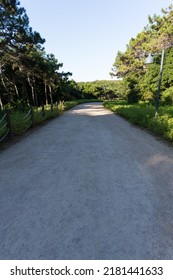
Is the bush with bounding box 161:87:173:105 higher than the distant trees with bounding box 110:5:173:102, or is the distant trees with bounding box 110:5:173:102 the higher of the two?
the distant trees with bounding box 110:5:173:102

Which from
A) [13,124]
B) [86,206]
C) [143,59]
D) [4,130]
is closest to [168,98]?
[143,59]

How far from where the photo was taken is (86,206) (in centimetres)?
265

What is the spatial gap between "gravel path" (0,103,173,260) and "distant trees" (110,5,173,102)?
15.4m

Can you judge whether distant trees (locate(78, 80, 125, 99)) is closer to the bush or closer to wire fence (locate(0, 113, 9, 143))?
the bush

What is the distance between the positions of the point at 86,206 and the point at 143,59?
22.1m

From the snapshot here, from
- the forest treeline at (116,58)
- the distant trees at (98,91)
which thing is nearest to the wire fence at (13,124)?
the forest treeline at (116,58)

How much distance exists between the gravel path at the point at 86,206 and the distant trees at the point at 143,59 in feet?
50.4

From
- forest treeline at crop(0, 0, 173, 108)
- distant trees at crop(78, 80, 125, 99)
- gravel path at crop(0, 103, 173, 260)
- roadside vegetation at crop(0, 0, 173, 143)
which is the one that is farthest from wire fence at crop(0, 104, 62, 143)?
distant trees at crop(78, 80, 125, 99)

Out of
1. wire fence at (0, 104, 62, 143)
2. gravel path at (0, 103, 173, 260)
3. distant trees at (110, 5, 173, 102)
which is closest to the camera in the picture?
gravel path at (0, 103, 173, 260)

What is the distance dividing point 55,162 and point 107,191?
72.0 inches

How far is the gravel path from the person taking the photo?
195 cm

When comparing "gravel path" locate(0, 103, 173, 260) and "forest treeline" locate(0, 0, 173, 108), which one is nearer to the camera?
"gravel path" locate(0, 103, 173, 260)

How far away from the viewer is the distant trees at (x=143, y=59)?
16359 mm

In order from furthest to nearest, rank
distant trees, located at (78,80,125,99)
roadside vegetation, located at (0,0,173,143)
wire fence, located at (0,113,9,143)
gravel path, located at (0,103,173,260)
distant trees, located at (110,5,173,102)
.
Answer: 1. distant trees, located at (78,80,125,99)
2. distant trees, located at (110,5,173,102)
3. roadside vegetation, located at (0,0,173,143)
4. wire fence, located at (0,113,9,143)
5. gravel path, located at (0,103,173,260)
